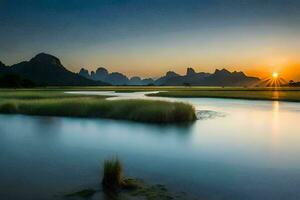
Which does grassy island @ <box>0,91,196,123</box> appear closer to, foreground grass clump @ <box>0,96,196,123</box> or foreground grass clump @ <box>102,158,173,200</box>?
foreground grass clump @ <box>0,96,196,123</box>

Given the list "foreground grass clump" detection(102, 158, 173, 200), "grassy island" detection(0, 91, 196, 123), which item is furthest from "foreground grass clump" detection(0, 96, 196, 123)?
"foreground grass clump" detection(102, 158, 173, 200)

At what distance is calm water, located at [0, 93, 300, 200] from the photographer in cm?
1138

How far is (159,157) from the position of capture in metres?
16.7

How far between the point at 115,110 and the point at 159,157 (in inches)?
704

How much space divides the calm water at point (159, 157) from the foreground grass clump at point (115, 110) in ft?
8.80

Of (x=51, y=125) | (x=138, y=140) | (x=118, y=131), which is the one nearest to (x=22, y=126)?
(x=51, y=125)

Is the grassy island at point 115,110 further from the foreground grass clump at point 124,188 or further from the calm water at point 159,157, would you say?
the foreground grass clump at point 124,188

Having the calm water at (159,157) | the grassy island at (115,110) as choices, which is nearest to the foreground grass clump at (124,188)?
the calm water at (159,157)

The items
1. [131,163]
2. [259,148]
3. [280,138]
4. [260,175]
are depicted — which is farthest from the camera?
[280,138]

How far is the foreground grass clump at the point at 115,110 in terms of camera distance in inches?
1222

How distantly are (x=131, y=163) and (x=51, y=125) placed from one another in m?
15.5

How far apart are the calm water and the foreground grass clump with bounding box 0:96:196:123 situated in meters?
2.68

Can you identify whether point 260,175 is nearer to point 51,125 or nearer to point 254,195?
point 254,195

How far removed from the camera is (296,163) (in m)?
15.6
